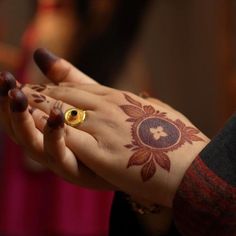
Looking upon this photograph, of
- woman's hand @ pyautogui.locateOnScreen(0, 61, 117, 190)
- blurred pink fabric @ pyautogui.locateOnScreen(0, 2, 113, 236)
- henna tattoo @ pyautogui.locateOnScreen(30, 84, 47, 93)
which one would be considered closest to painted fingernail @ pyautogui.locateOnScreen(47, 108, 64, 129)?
woman's hand @ pyautogui.locateOnScreen(0, 61, 117, 190)

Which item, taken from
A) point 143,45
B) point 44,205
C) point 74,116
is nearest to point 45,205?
point 44,205

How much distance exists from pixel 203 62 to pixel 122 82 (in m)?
0.32

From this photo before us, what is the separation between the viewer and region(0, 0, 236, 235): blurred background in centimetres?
140

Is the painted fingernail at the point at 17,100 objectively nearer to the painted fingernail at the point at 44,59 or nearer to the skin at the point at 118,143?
the skin at the point at 118,143

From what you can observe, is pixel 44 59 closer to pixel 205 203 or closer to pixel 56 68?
pixel 56 68

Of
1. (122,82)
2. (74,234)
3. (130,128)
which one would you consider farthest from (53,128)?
(122,82)

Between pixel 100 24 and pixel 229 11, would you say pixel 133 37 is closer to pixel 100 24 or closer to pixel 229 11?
pixel 100 24

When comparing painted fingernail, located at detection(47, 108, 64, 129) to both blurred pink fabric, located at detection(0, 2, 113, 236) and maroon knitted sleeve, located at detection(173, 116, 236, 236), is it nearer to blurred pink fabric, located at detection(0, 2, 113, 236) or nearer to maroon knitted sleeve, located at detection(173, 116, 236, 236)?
maroon knitted sleeve, located at detection(173, 116, 236, 236)

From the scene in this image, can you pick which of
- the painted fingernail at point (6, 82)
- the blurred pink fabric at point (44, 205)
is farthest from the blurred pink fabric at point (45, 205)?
the painted fingernail at point (6, 82)

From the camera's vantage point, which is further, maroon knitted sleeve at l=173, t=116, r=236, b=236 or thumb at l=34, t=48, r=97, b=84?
thumb at l=34, t=48, r=97, b=84

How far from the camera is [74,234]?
1263 millimetres

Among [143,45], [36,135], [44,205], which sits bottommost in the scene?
[44,205]

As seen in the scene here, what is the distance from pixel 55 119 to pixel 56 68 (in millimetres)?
137

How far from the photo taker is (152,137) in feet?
1.51
